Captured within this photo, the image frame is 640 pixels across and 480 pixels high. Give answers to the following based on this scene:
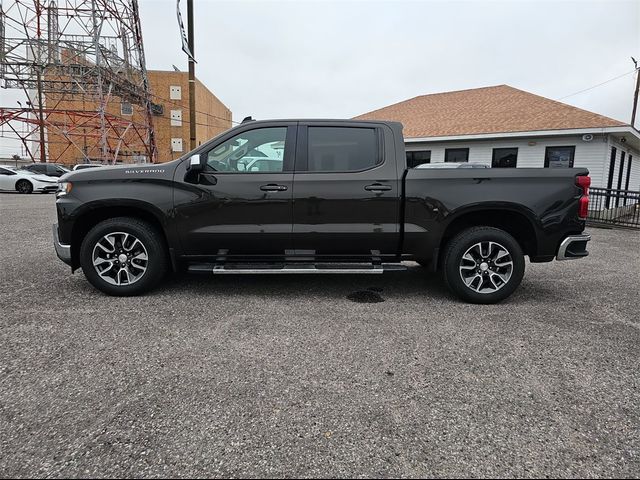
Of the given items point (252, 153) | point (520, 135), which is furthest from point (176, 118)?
point (252, 153)

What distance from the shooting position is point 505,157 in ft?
51.9

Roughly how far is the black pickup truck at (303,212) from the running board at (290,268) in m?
0.02

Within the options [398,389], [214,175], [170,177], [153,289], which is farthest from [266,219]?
[398,389]

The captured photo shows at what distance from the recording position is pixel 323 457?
6.56 feet

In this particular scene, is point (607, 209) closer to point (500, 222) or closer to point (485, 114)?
point (485, 114)

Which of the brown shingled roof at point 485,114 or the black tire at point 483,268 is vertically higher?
the brown shingled roof at point 485,114

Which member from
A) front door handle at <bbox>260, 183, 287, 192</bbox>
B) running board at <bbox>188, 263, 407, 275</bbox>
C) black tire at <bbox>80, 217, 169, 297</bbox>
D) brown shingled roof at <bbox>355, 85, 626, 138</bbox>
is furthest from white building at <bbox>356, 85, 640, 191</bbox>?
black tire at <bbox>80, 217, 169, 297</bbox>

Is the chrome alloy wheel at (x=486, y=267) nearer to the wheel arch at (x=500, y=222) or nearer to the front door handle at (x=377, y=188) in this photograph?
the wheel arch at (x=500, y=222)

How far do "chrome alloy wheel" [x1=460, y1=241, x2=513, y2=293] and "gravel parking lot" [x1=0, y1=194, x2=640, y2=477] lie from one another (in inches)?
10.9

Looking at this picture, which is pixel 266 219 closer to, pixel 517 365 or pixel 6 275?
pixel 517 365

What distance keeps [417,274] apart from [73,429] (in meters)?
4.44

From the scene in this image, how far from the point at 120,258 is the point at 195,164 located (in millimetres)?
1324

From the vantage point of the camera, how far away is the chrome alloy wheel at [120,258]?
4.32 metres

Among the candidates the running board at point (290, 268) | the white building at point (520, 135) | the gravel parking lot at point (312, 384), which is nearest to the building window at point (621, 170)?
the white building at point (520, 135)
